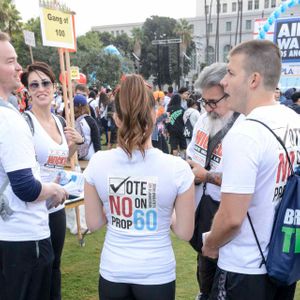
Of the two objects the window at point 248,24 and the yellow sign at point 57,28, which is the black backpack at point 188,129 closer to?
the yellow sign at point 57,28

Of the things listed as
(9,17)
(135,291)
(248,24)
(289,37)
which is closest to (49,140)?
(135,291)

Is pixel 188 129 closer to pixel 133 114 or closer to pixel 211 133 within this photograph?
pixel 211 133

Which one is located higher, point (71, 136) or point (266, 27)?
point (266, 27)

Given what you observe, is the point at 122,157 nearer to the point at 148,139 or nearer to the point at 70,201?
the point at 148,139

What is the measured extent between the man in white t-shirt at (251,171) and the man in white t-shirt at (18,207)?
96cm

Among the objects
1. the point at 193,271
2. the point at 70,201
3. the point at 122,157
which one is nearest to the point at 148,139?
the point at 122,157

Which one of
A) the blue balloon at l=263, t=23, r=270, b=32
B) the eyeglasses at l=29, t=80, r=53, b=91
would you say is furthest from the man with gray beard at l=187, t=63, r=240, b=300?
the blue balloon at l=263, t=23, r=270, b=32

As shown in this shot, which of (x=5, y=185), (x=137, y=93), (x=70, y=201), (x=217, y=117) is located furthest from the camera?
(x=70, y=201)

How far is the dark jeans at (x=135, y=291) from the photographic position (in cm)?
171

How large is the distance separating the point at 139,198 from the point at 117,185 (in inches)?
4.9

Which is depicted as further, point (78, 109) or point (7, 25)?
point (7, 25)

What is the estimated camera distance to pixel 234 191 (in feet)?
5.14

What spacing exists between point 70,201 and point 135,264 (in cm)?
138

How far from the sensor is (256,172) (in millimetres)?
1562
